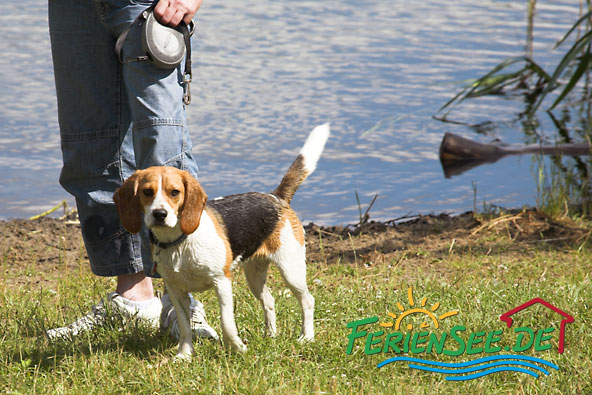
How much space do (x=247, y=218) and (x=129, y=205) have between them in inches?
22.2

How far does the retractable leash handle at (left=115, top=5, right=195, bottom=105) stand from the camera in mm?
3529

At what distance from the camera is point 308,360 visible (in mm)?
3633

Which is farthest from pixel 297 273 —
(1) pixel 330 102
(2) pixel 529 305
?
(1) pixel 330 102

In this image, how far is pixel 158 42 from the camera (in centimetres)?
353

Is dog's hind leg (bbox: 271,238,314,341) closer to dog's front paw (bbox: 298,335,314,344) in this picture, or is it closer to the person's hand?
dog's front paw (bbox: 298,335,314,344)

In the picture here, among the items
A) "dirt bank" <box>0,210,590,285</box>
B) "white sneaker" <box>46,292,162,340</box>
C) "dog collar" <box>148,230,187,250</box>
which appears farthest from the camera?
"dirt bank" <box>0,210,590,285</box>

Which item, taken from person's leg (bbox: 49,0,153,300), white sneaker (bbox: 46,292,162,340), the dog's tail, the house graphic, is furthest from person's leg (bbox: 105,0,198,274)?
the house graphic

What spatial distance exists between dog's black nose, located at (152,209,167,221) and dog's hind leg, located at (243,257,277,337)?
2.50 feet

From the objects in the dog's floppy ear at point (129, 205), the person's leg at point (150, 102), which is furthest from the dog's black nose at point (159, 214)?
the person's leg at point (150, 102)

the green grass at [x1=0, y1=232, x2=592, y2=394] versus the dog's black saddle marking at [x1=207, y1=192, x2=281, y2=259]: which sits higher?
the dog's black saddle marking at [x1=207, y1=192, x2=281, y2=259]

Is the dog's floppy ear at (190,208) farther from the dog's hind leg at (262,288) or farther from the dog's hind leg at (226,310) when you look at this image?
the dog's hind leg at (262,288)

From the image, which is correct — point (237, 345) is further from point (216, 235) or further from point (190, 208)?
point (190, 208)

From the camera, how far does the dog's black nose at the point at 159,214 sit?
3146mm

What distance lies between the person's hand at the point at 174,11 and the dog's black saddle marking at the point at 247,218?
82 cm
